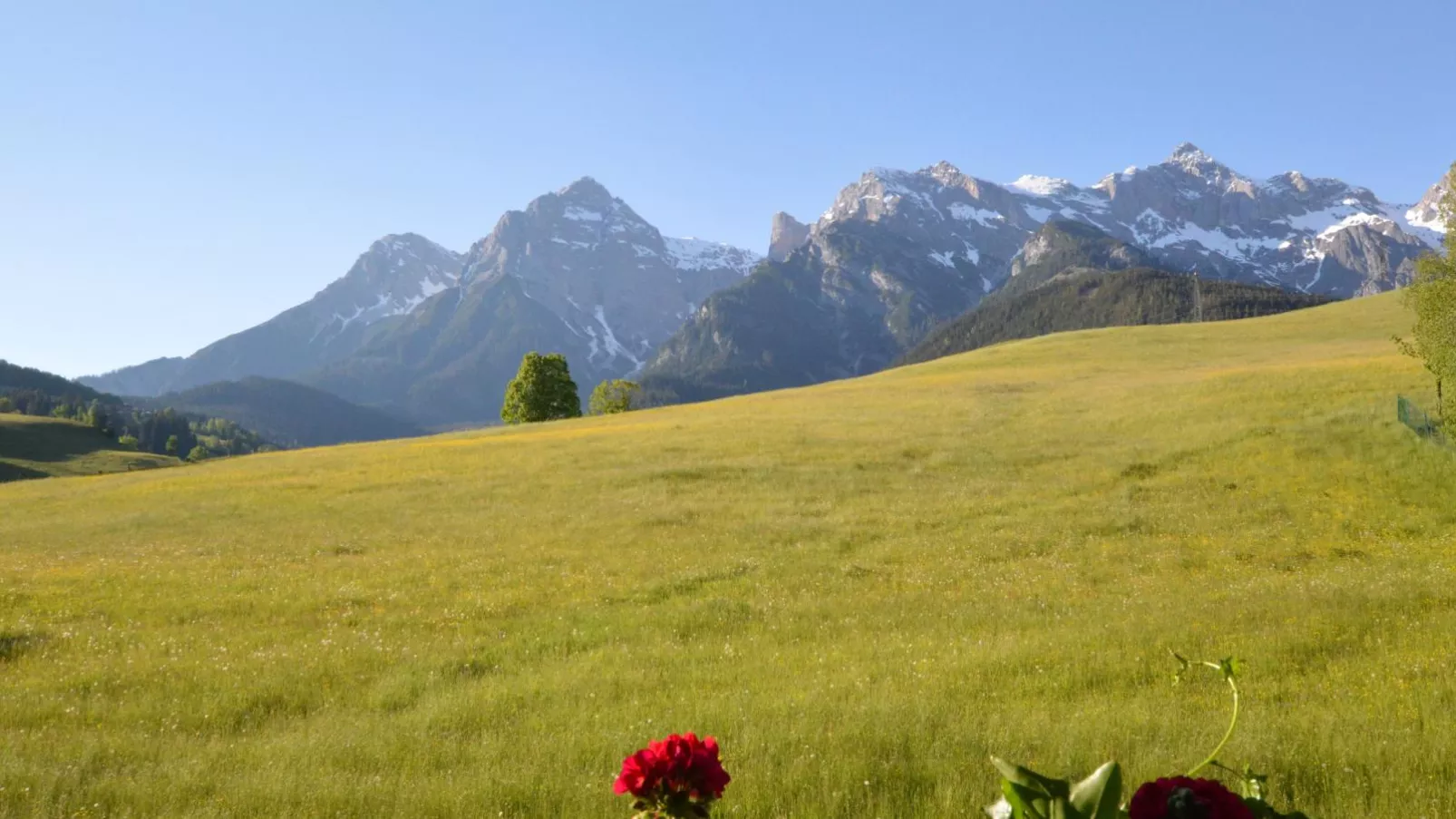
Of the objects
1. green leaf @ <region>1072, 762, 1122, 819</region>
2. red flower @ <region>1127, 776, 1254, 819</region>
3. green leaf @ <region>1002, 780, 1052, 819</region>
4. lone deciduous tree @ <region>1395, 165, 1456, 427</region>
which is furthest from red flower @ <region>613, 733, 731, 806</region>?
lone deciduous tree @ <region>1395, 165, 1456, 427</region>

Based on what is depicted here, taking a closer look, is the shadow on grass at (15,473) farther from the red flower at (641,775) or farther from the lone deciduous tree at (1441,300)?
the lone deciduous tree at (1441,300)

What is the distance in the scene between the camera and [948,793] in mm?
6668

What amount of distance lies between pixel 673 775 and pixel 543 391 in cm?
10281

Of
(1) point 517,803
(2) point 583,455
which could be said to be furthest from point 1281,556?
(2) point 583,455

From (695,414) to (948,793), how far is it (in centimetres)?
6274

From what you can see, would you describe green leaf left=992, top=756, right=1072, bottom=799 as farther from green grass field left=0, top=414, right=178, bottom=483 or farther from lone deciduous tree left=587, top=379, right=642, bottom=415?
green grass field left=0, top=414, right=178, bottom=483

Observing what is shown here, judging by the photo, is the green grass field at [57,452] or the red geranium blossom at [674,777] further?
the green grass field at [57,452]

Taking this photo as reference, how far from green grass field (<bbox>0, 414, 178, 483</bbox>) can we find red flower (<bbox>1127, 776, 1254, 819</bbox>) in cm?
17500

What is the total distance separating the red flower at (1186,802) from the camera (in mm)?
2605

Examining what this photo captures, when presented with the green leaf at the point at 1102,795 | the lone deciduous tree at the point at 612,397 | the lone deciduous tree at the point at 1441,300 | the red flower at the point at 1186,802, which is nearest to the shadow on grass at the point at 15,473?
the lone deciduous tree at the point at 612,397

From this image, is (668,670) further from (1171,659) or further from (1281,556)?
(1281,556)

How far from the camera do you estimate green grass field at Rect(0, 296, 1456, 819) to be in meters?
7.64

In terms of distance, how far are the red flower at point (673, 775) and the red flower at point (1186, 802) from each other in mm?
1936

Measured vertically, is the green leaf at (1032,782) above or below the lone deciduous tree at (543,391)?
below
